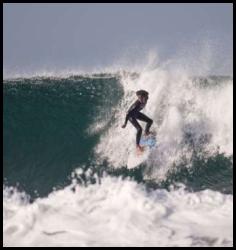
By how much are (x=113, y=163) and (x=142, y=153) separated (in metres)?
0.86

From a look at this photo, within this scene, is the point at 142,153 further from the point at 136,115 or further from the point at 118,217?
the point at 118,217

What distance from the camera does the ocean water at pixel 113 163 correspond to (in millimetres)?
8492

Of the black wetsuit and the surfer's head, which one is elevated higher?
the surfer's head

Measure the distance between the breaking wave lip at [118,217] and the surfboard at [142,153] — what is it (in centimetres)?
114

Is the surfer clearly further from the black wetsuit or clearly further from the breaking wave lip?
the breaking wave lip

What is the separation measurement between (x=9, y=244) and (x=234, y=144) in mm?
7285

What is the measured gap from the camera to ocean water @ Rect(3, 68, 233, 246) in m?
8.49

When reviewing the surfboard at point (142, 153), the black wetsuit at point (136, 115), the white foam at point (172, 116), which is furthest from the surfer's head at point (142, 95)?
the white foam at point (172, 116)

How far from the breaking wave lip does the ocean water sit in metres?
0.02

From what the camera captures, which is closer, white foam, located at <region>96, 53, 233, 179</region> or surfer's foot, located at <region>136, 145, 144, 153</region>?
surfer's foot, located at <region>136, 145, 144, 153</region>

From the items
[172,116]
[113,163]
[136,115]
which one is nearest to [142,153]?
[113,163]

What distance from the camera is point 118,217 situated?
8.87 m

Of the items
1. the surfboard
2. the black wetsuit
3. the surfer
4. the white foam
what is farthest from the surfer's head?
the white foam

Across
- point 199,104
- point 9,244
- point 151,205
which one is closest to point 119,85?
point 199,104
